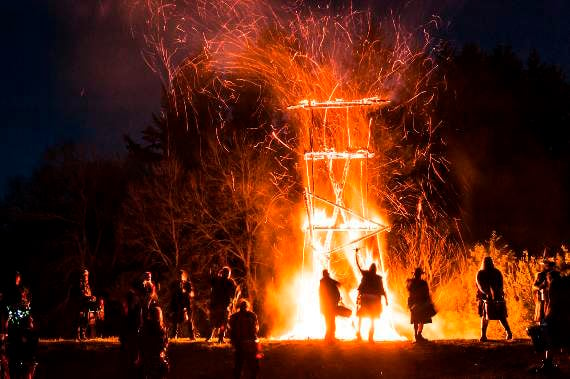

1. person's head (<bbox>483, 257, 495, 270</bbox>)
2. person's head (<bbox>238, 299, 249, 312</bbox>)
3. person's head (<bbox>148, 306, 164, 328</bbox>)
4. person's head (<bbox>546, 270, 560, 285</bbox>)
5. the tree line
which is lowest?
person's head (<bbox>148, 306, 164, 328</bbox>)

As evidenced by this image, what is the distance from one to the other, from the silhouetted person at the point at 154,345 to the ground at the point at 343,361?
2.78 metres

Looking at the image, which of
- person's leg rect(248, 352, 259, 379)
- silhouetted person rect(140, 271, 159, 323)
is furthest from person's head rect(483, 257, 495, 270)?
silhouetted person rect(140, 271, 159, 323)

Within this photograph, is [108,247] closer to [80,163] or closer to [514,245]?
[80,163]

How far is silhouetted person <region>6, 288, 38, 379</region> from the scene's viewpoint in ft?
51.9

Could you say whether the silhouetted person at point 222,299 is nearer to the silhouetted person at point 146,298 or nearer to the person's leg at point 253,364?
the person's leg at point 253,364

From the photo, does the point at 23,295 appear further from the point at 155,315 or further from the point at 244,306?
the point at 244,306

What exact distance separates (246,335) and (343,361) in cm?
283

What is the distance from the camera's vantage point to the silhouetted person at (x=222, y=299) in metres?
20.9

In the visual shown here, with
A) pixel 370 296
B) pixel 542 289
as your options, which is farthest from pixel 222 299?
pixel 542 289

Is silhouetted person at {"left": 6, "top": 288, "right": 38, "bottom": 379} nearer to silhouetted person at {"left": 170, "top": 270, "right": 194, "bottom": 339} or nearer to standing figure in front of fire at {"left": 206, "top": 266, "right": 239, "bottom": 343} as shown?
standing figure in front of fire at {"left": 206, "top": 266, "right": 239, "bottom": 343}

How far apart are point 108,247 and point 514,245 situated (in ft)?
71.2

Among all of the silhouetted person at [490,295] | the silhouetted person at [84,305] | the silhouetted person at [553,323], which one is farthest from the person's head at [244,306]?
the silhouetted person at [84,305]

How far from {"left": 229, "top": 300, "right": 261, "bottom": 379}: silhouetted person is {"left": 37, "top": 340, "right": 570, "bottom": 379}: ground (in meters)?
1.95

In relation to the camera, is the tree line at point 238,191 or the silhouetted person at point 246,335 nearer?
the silhouetted person at point 246,335
